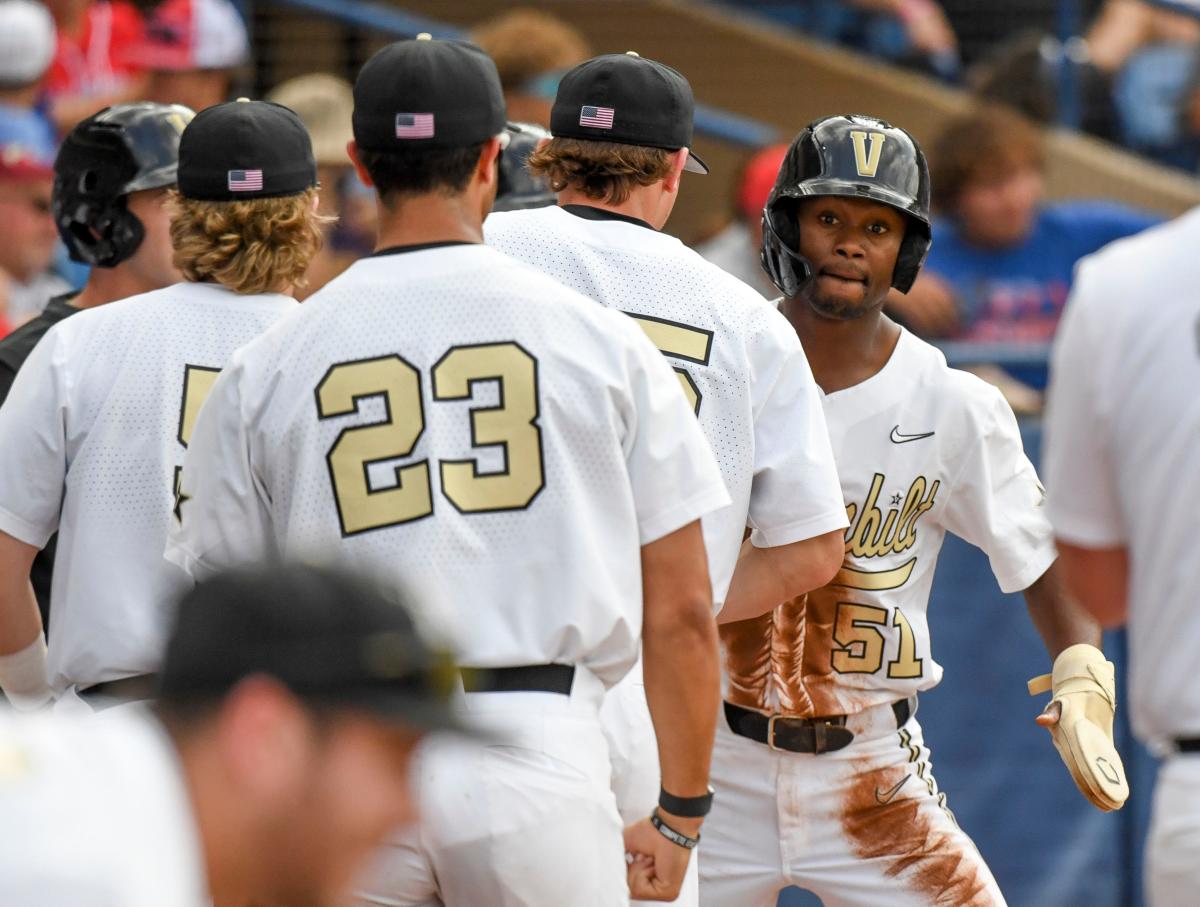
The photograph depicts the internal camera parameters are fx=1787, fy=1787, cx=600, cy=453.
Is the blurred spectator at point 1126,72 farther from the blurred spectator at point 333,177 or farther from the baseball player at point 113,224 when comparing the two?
the baseball player at point 113,224

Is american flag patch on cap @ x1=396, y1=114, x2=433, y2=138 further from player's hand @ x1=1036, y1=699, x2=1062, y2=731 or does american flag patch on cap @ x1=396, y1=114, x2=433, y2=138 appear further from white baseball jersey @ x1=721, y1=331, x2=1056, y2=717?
player's hand @ x1=1036, y1=699, x2=1062, y2=731

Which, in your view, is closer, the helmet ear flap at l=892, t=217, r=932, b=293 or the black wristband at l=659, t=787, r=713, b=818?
the black wristband at l=659, t=787, r=713, b=818

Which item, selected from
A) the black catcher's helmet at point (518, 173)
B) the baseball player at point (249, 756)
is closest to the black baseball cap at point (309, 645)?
the baseball player at point (249, 756)

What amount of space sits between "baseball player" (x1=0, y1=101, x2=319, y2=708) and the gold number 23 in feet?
2.97

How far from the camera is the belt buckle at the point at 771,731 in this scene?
435cm

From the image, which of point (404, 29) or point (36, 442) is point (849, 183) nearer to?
point (36, 442)

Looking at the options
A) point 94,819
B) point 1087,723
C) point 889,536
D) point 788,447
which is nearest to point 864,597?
point 889,536

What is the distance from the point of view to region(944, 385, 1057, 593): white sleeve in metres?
4.37

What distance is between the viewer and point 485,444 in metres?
3.03

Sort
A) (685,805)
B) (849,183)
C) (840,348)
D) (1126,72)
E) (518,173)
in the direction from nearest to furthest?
(685,805) < (849,183) < (840,348) < (518,173) < (1126,72)

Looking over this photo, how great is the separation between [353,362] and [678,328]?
2.66 ft

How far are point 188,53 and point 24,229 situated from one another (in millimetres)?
1546

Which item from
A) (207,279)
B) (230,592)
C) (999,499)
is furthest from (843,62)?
(230,592)

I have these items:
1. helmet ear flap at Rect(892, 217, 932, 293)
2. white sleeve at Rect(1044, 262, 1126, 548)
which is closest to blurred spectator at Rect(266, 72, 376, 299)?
helmet ear flap at Rect(892, 217, 932, 293)
